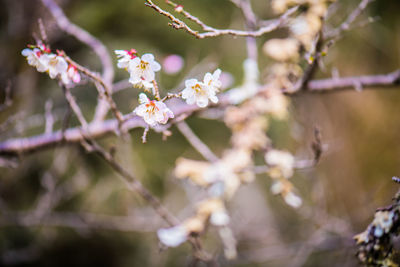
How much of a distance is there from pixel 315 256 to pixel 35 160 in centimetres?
307

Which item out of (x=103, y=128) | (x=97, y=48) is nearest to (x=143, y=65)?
(x=103, y=128)

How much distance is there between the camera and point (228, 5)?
2.79 meters

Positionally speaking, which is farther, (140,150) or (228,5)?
(228,5)

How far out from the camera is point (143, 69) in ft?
2.14

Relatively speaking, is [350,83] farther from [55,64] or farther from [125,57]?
[55,64]

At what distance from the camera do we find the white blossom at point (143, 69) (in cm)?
64

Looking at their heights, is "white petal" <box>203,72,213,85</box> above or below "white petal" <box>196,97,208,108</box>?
above

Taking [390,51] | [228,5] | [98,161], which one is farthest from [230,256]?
[390,51]

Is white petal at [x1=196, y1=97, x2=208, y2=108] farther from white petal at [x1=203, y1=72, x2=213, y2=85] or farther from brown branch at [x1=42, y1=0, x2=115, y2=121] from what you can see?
brown branch at [x1=42, y1=0, x2=115, y2=121]

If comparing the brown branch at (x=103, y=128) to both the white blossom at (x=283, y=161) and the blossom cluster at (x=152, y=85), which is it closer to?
the white blossom at (x=283, y=161)

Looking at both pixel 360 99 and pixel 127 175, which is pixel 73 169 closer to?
pixel 127 175

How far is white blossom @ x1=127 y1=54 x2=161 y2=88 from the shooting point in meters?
0.64

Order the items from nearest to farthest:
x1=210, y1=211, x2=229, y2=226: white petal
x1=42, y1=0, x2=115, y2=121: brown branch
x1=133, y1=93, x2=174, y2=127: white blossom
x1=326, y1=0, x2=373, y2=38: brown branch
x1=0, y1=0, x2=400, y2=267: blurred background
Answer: x1=133, y1=93, x2=174, y2=127: white blossom, x1=326, y1=0, x2=373, y2=38: brown branch, x1=210, y1=211, x2=229, y2=226: white petal, x1=42, y1=0, x2=115, y2=121: brown branch, x1=0, y1=0, x2=400, y2=267: blurred background

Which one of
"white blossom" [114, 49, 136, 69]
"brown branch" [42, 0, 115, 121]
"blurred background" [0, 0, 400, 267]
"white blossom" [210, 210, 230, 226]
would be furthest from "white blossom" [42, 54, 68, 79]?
"blurred background" [0, 0, 400, 267]
